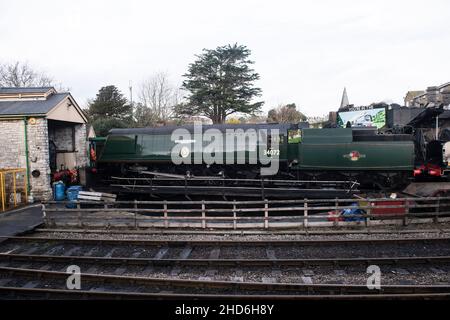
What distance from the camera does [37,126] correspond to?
12.9 meters

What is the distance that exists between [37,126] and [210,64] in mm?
19775

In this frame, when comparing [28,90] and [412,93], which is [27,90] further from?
[412,93]

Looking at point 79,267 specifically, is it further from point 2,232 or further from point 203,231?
point 2,232

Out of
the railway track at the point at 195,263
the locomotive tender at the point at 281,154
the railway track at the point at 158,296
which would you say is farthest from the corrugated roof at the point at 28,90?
the railway track at the point at 158,296

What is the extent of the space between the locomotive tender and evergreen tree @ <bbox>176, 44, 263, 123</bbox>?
52.3ft

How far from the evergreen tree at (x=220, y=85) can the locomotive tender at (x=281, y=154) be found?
52.3ft

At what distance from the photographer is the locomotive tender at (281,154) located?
11008mm

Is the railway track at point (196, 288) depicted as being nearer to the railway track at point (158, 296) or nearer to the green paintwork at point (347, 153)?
the railway track at point (158, 296)

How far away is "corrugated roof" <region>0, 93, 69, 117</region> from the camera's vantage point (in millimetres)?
13008

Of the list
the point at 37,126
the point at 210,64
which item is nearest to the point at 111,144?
the point at 37,126

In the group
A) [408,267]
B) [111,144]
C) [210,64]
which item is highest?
[210,64]

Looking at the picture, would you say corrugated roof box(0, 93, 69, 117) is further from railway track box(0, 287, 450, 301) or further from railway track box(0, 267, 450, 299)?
railway track box(0, 287, 450, 301)

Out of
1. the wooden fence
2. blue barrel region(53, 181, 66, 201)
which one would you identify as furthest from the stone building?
the wooden fence

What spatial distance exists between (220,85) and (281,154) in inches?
727
